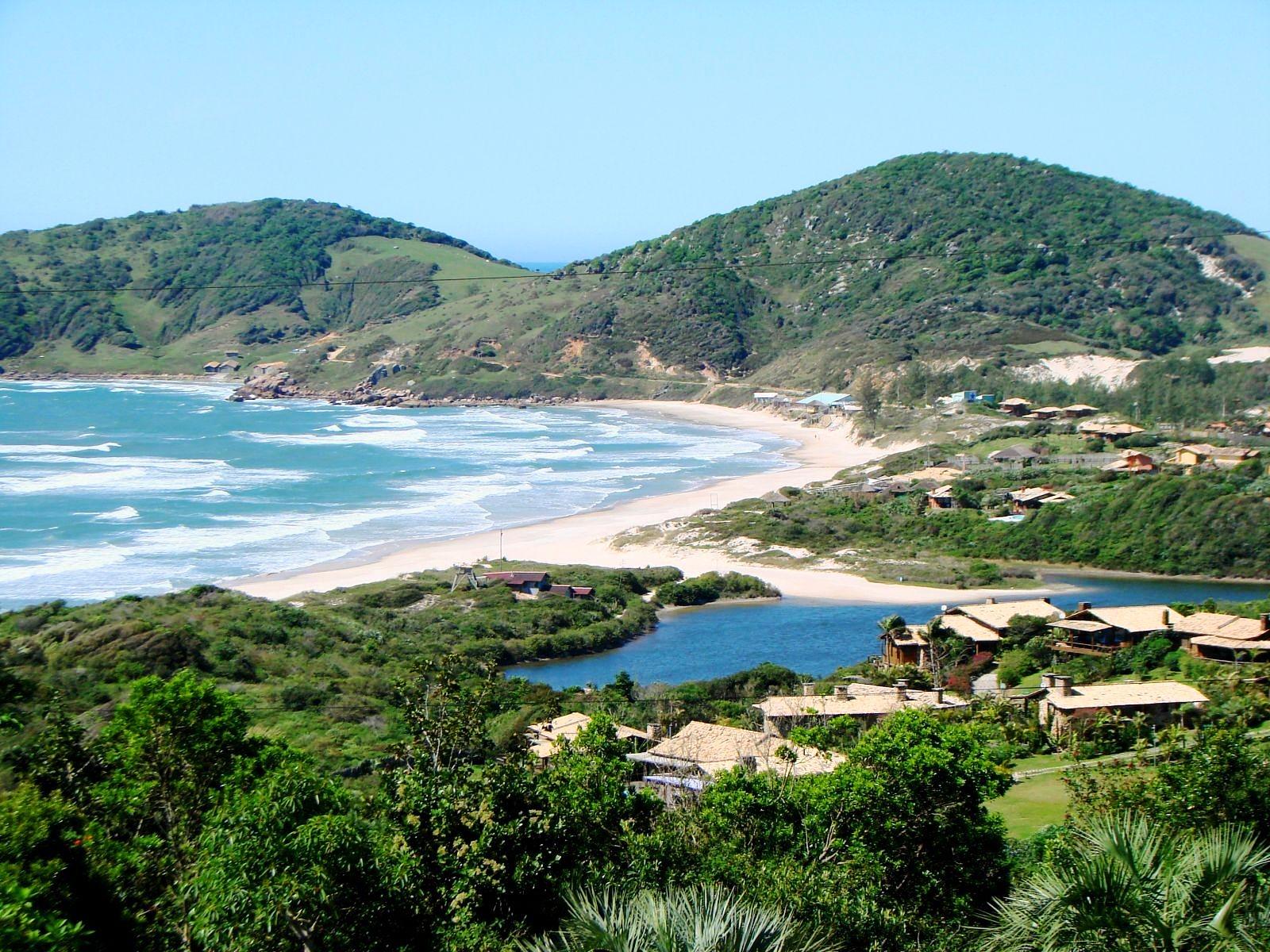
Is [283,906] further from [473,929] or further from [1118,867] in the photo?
[1118,867]

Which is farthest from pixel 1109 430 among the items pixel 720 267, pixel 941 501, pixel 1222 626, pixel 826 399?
pixel 720 267

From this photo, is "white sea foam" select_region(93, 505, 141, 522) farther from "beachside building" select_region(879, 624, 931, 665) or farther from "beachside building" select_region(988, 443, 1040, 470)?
"beachside building" select_region(988, 443, 1040, 470)

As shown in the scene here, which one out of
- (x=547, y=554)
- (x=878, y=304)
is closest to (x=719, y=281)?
(x=878, y=304)

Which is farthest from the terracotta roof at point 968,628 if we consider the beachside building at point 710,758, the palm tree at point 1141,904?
the palm tree at point 1141,904

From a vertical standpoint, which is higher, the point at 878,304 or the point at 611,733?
the point at 878,304

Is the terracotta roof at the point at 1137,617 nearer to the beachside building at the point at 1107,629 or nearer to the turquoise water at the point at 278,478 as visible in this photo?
the beachside building at the point at 1107,629

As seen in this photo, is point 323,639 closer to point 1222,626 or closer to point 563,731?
point 563,731
